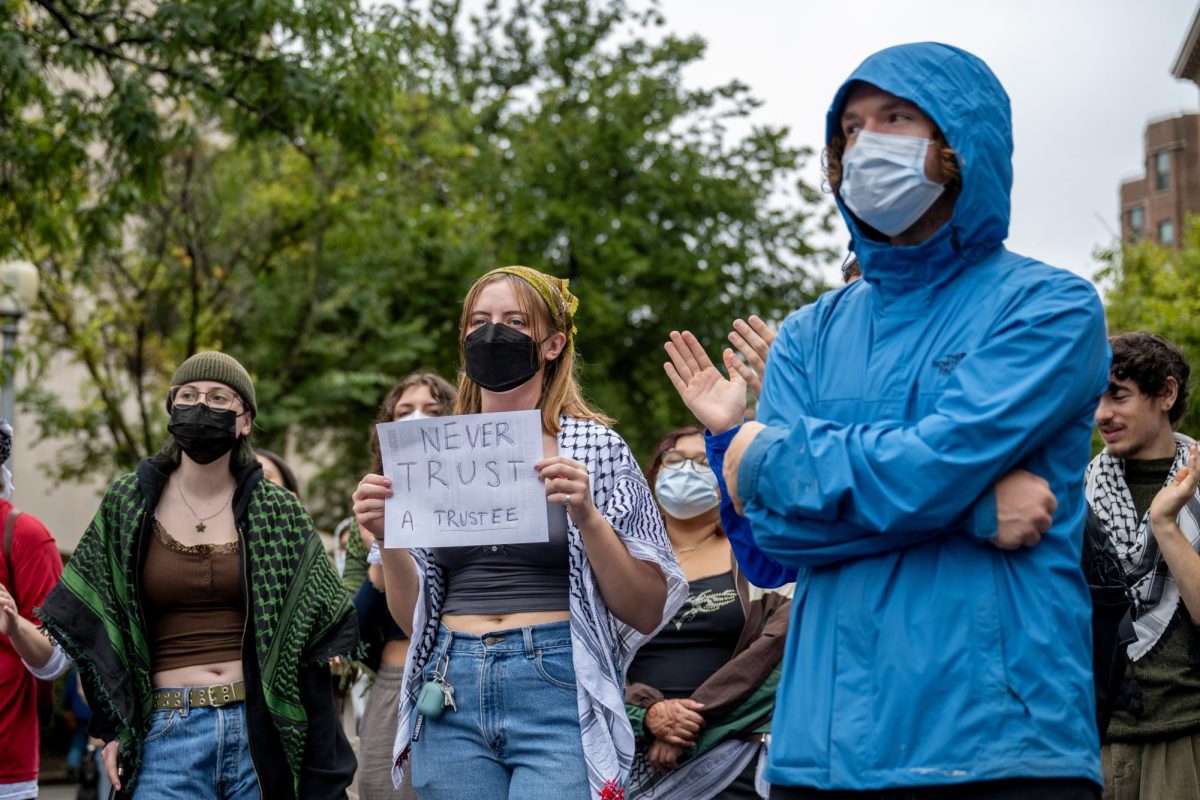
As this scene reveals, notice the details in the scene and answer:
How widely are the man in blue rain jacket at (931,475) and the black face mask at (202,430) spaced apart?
2.75 m

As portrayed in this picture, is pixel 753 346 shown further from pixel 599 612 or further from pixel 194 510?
pixel 194 510

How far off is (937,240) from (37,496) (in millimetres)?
27692

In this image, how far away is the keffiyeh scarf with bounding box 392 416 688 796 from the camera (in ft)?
13.6

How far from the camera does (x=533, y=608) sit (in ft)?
13.9

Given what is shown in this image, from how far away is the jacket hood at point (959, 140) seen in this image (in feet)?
9.81

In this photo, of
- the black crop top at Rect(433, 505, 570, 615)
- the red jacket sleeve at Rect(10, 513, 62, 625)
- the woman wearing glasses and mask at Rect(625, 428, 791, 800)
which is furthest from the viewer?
the woman wearing glasses and mask at Rect(625, 428, 791, 800)

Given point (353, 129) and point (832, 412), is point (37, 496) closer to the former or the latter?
point (353, 129)

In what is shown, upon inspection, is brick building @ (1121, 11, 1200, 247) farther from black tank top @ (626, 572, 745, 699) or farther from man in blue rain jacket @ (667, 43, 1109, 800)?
man in blue rain jacket @ (667, 43, 1109, 800)

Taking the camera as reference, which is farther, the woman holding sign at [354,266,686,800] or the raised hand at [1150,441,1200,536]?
the raised hand at [1150,441,1200,536]

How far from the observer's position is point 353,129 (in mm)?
10664

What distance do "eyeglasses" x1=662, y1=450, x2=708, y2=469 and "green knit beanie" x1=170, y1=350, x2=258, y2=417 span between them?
2.19m

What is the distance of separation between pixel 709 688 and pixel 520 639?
6.88 ft

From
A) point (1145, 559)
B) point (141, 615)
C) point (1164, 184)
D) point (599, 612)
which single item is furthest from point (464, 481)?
point (1164, 184)

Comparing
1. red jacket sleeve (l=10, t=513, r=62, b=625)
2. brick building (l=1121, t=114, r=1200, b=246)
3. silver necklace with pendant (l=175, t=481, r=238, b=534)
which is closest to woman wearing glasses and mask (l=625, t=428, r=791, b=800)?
silver necklace with pendant (l=175, t=481, r=238, b=534)
